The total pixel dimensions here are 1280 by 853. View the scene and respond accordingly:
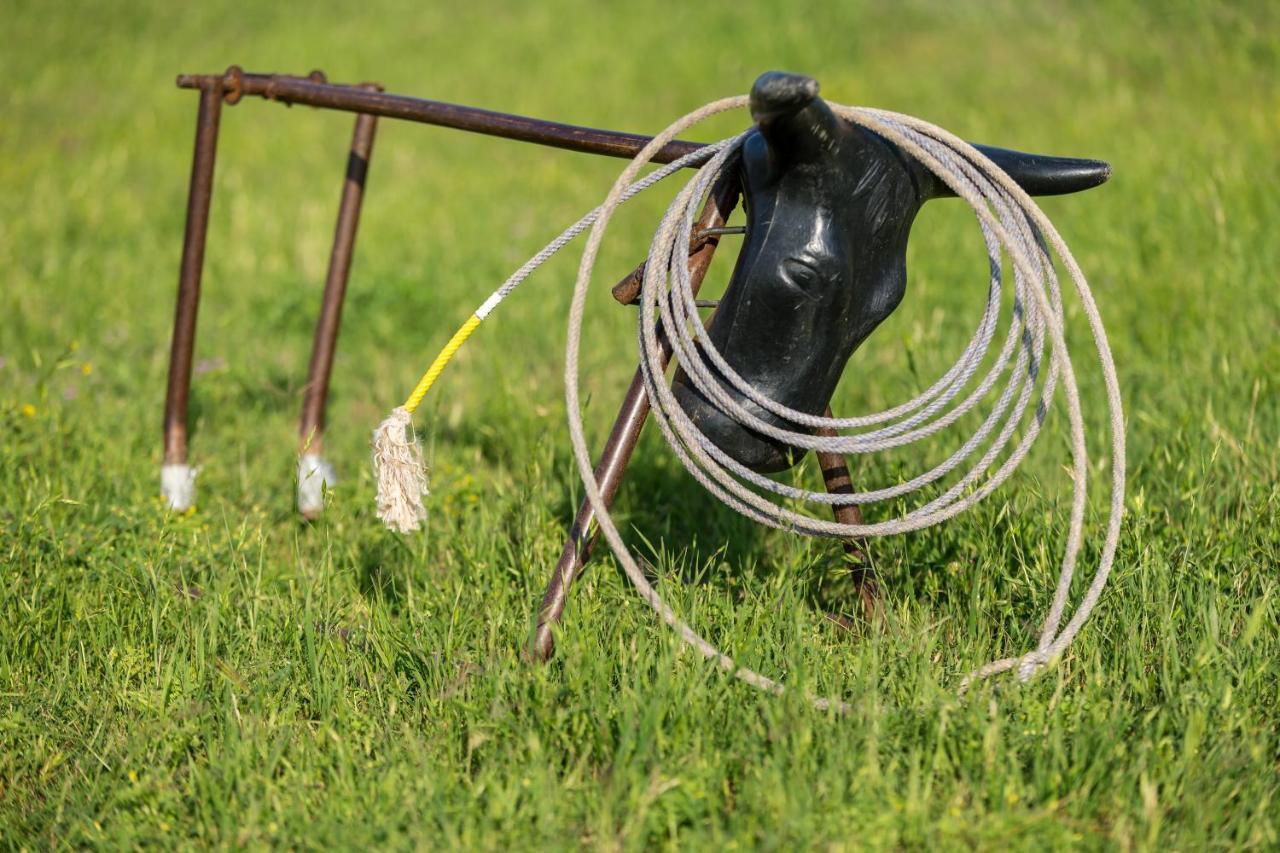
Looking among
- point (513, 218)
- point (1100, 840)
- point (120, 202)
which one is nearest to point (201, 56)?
point (120, 202)

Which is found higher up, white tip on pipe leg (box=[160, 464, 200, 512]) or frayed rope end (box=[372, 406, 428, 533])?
frayed rope end (box=[372, 406, 428, 533])

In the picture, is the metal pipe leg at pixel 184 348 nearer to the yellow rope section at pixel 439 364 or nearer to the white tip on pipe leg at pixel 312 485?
the white tip on pipe leg at pixel 312 485

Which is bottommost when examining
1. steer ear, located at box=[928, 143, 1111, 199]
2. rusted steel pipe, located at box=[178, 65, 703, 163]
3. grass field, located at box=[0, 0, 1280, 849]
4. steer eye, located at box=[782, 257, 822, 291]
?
grass field, located at box=[0, 0, 1280, 849]

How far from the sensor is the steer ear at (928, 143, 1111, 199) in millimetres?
2428

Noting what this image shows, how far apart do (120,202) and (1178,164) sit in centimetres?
561

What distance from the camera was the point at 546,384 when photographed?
439 cm

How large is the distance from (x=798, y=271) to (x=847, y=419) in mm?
310

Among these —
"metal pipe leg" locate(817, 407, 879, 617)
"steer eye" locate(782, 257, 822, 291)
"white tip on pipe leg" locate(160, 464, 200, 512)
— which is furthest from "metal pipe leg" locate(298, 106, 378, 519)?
"steer eye" locate(782, 257, 822, 291)

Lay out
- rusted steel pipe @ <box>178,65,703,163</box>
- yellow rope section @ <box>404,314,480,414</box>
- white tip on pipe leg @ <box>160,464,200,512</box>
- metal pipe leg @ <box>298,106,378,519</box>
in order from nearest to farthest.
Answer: yellow rope section @ <box>404,314,480,414</box>, rusted steel pipe @ <box>178,65,703,163</box>, white tip on pipe leg @ <box>160,464,200,512</box>, metal pipe leg @ <box>298,106,378,519</box>

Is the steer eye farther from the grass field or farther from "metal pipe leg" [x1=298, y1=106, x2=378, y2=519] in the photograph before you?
"metal pipe leg" [x1=298, y1=106, x2=378, y2=519]

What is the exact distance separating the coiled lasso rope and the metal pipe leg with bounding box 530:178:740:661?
50 mm

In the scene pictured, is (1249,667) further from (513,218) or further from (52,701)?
(513,218)

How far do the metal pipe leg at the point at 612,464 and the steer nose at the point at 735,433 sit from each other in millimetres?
102

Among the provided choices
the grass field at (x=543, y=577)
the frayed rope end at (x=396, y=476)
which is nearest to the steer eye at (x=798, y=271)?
the grass field at (x=543, y=577)
